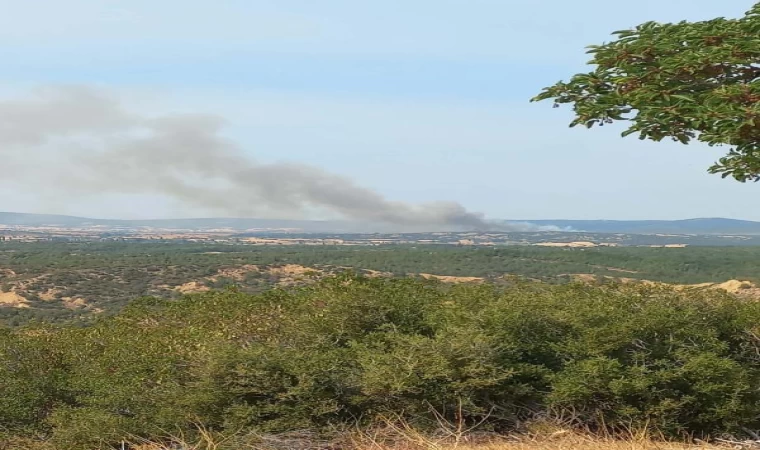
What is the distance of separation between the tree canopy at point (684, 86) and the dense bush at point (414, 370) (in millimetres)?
2869

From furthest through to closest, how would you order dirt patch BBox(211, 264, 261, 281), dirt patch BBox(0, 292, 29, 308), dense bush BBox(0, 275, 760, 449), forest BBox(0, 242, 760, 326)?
dirt patch BBox(211, 264, 261, 281) < forest BBox(0, 242, 760, 326) < dirt patch BBox(0, 292, 29, 308) < dense bush BBox(0, 275, 760, 449)

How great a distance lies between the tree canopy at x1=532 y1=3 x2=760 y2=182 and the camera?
6508 mm

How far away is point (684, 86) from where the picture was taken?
23.5 ft

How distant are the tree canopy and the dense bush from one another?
9.41ft

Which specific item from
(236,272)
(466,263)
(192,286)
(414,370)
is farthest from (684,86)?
(466,263)

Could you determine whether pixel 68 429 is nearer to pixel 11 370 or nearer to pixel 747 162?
pixel 11 370

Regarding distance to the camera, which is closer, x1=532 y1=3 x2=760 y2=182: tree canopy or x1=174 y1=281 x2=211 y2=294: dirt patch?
x1=532 y1=3 x2=760 y2=182: tree canopy

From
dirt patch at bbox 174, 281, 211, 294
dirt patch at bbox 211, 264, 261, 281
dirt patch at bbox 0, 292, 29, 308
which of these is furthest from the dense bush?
dirt patch at bbox 211, 264, 261, 281

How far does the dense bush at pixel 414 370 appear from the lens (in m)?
8.74

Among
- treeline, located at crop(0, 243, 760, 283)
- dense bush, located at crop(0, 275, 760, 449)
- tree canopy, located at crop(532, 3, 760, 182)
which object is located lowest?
treeline, located at crop(0, 243, 760, 283)

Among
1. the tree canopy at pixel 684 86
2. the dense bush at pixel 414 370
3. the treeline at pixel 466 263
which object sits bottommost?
the treeline at pixel 466 263

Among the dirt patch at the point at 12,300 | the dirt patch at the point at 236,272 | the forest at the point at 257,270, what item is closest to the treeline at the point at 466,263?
the forest at the point at 257,270

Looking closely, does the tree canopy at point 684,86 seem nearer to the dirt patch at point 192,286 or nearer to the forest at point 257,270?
the forest at point 257,270

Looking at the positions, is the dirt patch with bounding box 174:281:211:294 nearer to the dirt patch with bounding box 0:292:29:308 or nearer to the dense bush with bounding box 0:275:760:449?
the dirt patch with bounding box 0:292:29:308
